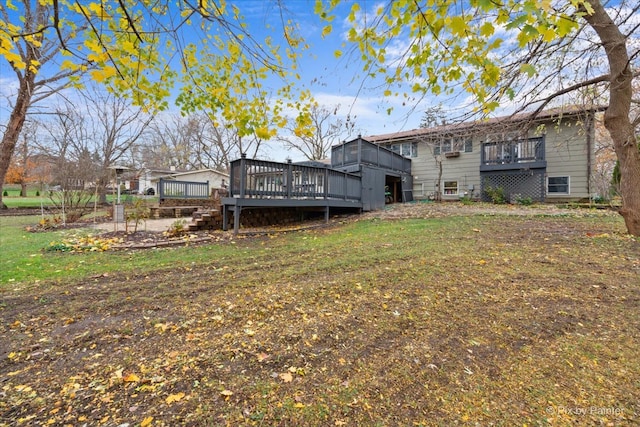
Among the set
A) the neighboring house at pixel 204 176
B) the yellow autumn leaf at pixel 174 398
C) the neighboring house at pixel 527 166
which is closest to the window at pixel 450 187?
the neighboring house at pixel 527 166

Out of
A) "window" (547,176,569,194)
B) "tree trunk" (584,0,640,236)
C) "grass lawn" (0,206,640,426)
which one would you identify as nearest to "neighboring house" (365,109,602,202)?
"window" (547,176,569,194)

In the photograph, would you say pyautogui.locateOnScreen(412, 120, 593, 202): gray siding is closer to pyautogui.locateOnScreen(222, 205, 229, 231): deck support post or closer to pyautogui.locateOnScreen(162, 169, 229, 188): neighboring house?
pyautogui.locateOnScreen(222, 205, 229, 231): deck support post

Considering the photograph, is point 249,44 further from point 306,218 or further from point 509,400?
point 306,218

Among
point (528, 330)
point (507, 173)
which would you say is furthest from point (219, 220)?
point (507, 173)

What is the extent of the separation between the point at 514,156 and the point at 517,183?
1.32 metres

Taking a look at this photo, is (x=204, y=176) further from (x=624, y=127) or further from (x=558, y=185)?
(x=624, y=127)

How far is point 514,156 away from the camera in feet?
45.2

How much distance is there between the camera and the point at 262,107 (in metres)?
4.01

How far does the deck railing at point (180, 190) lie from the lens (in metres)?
14.6

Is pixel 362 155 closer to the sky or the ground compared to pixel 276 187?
closer to the sky

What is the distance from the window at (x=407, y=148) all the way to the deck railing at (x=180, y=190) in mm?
11918

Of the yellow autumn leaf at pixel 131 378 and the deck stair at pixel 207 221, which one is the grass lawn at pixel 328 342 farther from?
the deck stair at pixel 207 221

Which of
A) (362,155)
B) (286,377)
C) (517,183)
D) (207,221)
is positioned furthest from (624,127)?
(207,221)

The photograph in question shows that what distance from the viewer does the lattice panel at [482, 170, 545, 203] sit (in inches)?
530
